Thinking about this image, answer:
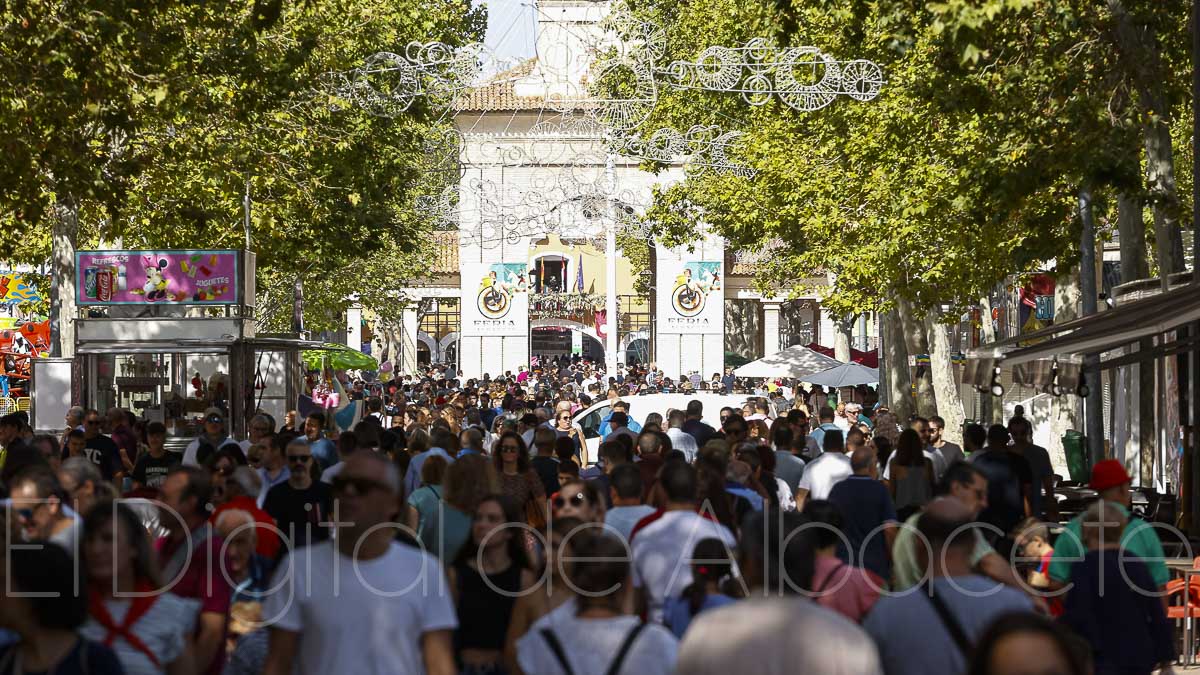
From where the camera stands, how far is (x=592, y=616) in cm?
514

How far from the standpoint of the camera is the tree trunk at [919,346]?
3341cm

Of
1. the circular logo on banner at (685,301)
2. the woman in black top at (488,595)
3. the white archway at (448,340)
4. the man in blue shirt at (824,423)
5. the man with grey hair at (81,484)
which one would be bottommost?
the woman in black top at (488,595)

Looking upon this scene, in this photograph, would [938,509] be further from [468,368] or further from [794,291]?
[468,368]

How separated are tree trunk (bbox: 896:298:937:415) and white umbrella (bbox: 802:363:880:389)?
1.05 m

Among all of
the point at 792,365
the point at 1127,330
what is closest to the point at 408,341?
the point at 792,365

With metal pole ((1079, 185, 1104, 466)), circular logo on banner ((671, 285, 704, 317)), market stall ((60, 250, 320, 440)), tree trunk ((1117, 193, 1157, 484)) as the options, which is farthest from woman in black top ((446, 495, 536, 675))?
circular logo on banner ((671, 285, 704, 317))

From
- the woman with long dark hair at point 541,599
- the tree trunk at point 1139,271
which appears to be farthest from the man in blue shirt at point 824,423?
the woman with long dark hair at point 541,599

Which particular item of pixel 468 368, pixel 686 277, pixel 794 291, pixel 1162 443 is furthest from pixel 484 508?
pixel 468 368

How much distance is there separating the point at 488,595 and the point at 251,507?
170 centimetres

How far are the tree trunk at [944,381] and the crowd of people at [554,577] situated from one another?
21434mm

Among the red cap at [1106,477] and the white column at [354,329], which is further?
the white column at [354,329]

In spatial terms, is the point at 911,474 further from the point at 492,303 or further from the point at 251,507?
the point at 492,303

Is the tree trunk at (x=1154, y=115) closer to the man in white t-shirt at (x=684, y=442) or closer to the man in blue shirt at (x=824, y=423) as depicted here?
the man in blue shirt at (x=824, y=423)

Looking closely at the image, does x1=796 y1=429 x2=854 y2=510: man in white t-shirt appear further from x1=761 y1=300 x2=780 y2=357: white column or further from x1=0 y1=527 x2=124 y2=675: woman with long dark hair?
x1=761 y1=300 x2=780 y2=357: white column
